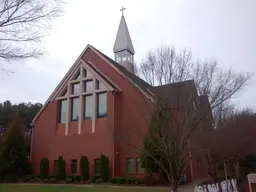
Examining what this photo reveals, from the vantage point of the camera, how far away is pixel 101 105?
26125 mm

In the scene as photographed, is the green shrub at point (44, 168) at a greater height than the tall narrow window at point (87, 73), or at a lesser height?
lesser

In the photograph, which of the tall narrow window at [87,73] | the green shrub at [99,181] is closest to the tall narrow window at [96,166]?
the green shrub at [99,181]

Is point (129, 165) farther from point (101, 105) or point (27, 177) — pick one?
point (27, 177)

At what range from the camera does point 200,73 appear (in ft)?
36.4

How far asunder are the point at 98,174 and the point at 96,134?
3.37 m

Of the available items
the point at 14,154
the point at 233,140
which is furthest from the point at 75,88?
the point at 233,140

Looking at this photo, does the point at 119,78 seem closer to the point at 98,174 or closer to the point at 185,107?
the point at 98,174

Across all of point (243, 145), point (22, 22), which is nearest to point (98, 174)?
point (243, 145)

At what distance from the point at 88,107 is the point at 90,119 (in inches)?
48.7

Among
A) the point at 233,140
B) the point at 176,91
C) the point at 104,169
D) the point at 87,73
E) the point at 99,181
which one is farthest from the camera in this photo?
the point at 87,73

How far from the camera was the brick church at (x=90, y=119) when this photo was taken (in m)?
24.0

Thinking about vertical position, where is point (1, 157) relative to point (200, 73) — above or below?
below

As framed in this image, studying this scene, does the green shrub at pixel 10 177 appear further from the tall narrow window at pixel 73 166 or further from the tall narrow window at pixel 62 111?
the tall narrow window at pixel 62 111

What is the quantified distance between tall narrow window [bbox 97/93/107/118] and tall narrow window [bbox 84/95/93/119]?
0.81 meters
